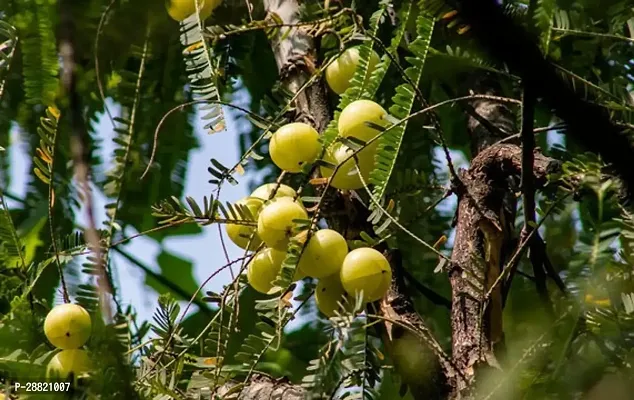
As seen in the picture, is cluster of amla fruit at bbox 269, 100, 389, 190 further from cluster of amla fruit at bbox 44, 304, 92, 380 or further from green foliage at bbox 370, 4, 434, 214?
cluster of amla fruit at bbox 44, 304, 92, 380

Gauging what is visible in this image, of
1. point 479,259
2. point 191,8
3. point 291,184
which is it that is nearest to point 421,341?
point 479,259

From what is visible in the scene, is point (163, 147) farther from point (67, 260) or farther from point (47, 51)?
point (47, 51)

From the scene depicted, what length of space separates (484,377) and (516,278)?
48 centimetres

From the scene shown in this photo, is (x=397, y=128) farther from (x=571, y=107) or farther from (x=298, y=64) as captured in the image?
(x=571, y=107)

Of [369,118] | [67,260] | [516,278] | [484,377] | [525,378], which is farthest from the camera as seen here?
[516,278]

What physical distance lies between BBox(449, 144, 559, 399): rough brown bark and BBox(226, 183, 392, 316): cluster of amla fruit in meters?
0.07

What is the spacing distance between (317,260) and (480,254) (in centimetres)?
16

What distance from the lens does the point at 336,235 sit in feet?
2.42

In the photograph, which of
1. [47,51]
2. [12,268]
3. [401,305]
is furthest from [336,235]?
[12,268]

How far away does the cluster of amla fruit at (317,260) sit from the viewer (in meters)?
0.71

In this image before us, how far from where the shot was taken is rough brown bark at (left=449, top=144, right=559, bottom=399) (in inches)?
27.6

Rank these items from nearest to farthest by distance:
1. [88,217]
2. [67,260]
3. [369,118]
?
[88,217], [369,118], [67,260]

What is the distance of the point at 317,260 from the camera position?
28.3 inches

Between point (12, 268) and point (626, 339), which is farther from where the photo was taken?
point (12, 268)
